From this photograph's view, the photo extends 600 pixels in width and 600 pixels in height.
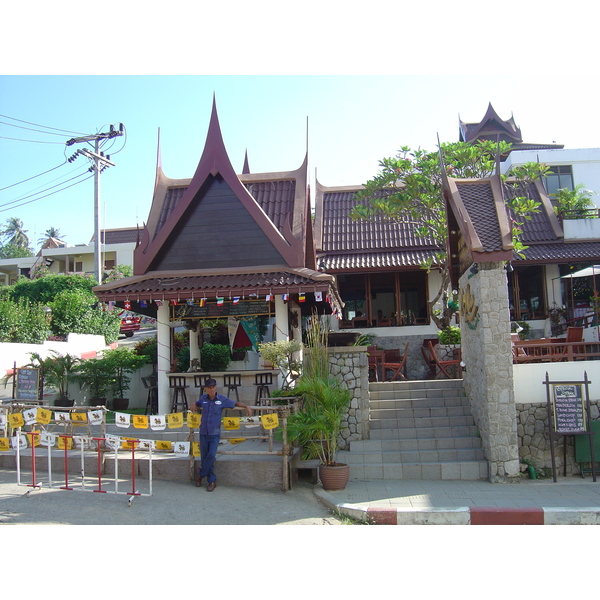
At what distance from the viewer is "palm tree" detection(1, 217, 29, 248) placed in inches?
2566

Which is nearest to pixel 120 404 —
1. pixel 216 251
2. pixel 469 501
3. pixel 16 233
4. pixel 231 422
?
pixel 216 251

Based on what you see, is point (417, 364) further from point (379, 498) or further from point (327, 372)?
point (379, 498)

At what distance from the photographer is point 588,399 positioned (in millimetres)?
8836

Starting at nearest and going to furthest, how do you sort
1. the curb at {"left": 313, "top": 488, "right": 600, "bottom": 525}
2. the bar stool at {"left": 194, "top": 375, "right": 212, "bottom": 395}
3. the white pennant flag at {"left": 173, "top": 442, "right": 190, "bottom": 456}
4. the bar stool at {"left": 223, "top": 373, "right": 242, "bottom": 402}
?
the curb at {"left": 313, "top": 488, "right": 600, "bottom": 525}
the white pennant flag at {"left": 173, "top": 442, "right": 190, "bottom": 456}
the bar stool at {"left": 223, "top": 373, "right": 242, "bottom": 402}
the bar stool at {"left": 194, "top": 375, "right": 212, "bottom": 395}

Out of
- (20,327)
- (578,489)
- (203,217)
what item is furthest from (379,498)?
(20,327)

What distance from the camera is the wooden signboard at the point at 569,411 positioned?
29.0ft

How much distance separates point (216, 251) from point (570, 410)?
25.1 ft

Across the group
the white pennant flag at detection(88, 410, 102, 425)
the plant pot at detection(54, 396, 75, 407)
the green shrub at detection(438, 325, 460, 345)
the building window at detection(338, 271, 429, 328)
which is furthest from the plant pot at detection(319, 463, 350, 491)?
the building window at detection(338, 271, 429, 328)

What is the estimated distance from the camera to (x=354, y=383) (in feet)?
32.1

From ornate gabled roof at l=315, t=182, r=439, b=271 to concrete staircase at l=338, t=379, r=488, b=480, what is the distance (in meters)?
7.57

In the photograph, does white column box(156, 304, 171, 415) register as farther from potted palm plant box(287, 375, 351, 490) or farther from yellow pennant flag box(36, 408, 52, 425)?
potted palm plant box(287, 375, 351, 490)

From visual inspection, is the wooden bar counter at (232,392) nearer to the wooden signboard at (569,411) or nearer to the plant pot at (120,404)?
the plant pot at (120,404)

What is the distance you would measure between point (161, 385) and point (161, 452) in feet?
9.22

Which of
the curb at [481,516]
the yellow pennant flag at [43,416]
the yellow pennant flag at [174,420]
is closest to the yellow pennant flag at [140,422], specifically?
the yellow pennant flag at [174,420]
